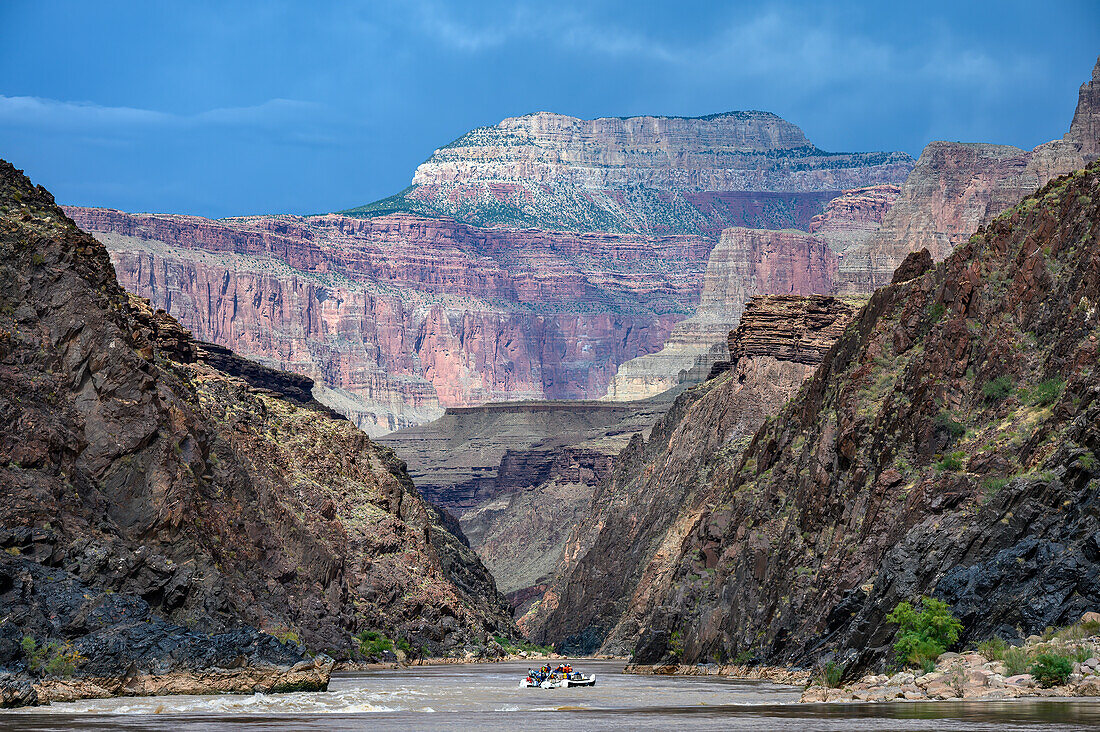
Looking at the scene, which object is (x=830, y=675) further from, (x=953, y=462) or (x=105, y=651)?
(x=105, y=651)

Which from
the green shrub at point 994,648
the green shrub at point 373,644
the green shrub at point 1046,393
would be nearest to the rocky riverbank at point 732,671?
the green shrub at point 994,648

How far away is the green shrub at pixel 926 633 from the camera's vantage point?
86750 millimetres

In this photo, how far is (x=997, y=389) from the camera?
109625mm

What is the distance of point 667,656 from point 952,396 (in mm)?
51529

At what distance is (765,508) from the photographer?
479 ft

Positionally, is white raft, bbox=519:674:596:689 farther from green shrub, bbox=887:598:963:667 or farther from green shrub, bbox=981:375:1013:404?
green shrub, bbox=887:598:963:667

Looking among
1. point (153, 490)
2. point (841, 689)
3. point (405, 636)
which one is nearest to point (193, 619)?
point (153, 490)

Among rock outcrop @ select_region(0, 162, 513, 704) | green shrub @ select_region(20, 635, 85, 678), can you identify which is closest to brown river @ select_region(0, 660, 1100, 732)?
green shrub @ select_region(20, 635, 85, 678)

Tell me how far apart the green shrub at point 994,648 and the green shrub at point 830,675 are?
11.5 metres

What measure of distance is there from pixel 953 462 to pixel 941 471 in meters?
1.62

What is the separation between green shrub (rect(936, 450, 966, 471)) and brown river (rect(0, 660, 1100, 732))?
16125 mm

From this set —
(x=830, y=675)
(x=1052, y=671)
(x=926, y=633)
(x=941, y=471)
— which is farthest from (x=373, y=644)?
(x=1052, y=671)

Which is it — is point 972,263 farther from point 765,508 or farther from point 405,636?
point 405,636

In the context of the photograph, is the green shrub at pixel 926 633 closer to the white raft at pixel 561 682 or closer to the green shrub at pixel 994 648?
the green shrub at pixel 994 648
